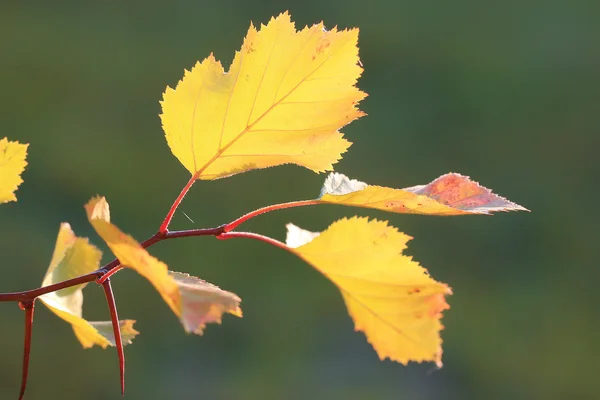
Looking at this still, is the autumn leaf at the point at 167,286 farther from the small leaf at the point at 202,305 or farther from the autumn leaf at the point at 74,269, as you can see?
the autumn leaf at the point at 74,269

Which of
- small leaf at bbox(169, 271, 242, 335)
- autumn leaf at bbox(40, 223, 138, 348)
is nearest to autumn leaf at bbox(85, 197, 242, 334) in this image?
small leaf at bbox(169, 271, 242, 335)

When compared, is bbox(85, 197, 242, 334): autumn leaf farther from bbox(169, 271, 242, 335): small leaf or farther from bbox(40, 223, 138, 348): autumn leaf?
bbox(40, 223, 138, 348): autumn leaf

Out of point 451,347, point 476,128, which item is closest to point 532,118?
point 476,128

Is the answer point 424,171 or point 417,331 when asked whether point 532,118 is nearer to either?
point 424,171

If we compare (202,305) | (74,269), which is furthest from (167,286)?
(74,269)

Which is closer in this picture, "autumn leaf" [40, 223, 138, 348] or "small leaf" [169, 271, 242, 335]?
"small leaf" [169, 271, 242, 335]
